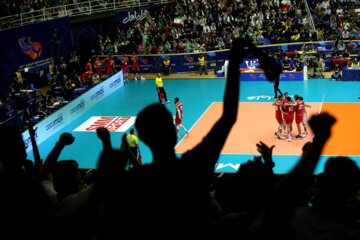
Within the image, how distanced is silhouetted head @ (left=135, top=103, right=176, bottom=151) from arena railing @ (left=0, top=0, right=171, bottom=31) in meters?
26.1

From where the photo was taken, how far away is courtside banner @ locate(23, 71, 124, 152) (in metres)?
17.8

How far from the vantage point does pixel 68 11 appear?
100 feet

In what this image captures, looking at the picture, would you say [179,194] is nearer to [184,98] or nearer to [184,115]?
[184,115]

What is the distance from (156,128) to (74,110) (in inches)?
768

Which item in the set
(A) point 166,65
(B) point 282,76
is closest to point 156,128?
(B) point 282,76

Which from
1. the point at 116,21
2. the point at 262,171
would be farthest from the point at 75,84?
the point at 262,171

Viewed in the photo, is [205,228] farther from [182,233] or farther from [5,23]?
[5,23]

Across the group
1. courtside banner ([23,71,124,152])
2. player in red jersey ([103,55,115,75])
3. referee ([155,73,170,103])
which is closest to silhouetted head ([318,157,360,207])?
courtside banner ([23,71,124,152])

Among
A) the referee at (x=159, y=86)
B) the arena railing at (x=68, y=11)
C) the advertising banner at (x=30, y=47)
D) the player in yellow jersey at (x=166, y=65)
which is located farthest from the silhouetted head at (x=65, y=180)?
the player in yellow jersey at (x=166, y=65)

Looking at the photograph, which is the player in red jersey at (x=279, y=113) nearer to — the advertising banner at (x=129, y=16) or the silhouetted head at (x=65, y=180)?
the silhouetted head at (x=65, y=180)

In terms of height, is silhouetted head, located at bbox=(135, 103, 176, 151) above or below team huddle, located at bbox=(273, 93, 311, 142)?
above

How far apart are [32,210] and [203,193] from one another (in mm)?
1002

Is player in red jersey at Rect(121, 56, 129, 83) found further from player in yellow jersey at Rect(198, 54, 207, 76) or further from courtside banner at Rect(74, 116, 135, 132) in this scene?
courtside banner at Rect(74, 116, 135, 132)

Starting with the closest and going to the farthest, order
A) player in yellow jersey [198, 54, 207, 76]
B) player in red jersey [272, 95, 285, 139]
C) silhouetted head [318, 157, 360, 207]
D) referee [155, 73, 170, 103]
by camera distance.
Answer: silhouetted head [318, 157, 360, 207] → player in red jersey [272, 95, 285, 139] → referee [155, 73, 170, 103] → player in yellow jersey [198, 54, 207, 76]
